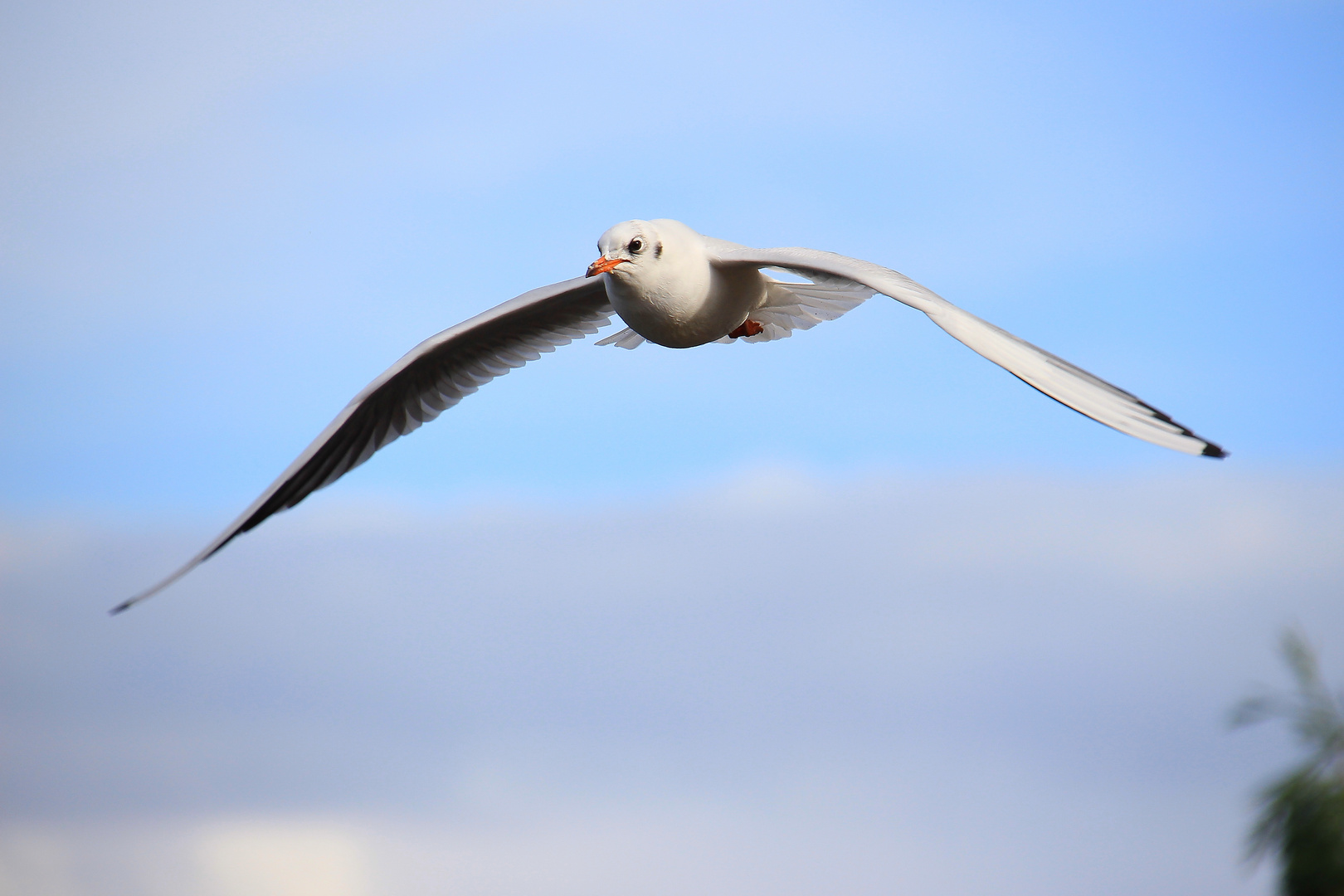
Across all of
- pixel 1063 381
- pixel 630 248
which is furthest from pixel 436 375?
pixel 1063 381

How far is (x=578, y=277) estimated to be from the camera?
559 centimetres

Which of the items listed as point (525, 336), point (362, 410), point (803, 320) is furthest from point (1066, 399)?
point (362, 410)

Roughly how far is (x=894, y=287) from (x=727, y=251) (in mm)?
886

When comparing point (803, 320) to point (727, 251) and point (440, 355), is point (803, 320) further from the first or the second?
point (440, 355)

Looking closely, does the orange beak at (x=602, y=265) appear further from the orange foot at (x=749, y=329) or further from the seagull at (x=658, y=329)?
the orange foot at (x=749, y=329)

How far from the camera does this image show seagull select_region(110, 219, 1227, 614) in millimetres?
3658

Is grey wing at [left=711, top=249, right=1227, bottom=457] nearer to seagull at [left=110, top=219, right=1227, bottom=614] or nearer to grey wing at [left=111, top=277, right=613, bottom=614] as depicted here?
seagull at [left=110, top=219, right=1227, bottom=614]

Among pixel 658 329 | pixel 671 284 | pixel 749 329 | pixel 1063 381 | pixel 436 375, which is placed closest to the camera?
pixel 1063 381

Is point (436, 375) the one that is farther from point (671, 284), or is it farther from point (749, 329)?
point (671, 284)

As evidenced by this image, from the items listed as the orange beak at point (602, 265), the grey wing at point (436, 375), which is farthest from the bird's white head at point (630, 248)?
the grey wing at point (436, 375)

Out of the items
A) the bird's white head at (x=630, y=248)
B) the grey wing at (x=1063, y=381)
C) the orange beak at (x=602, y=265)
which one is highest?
the bird's white head at (x=630, y=248)

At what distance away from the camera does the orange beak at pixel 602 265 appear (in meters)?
4.48

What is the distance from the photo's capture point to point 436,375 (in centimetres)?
606

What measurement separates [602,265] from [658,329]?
422mm
